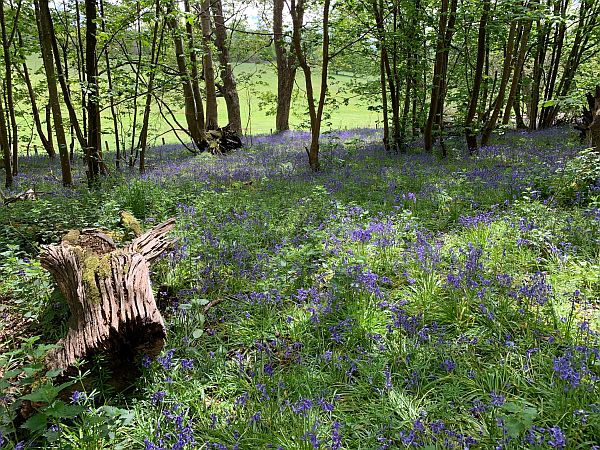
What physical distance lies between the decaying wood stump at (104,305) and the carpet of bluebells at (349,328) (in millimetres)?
158

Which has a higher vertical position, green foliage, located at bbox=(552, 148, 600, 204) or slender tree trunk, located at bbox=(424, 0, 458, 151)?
slender tree trunk, located at bbox=(424, 0, 458, 151)

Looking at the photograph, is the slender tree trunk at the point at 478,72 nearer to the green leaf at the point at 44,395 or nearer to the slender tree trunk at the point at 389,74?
the slender tree trunk at the point at 389,74

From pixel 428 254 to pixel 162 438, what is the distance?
3172mm

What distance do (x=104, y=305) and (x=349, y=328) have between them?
2.01 metres

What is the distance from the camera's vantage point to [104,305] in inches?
122

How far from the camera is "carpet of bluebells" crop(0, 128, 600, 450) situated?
2492 millimetres

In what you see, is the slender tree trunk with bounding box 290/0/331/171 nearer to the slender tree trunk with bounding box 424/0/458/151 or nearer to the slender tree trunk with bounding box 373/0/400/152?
the slender tree trunk with bounding box 373/0/400/152

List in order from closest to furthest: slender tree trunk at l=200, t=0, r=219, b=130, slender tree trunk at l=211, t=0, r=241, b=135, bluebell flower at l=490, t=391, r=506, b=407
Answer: bluebell flower at l=490, t=391, r=506, b=407
slender tree trunk at l=200, t=0, r=219, b=130
slender tree trunk at l=211, t=0, r=241, b=135

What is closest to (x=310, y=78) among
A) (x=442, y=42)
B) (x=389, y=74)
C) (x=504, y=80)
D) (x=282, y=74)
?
(x=389, y=74)

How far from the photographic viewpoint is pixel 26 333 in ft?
12.6

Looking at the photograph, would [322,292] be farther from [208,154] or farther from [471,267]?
[208,154]

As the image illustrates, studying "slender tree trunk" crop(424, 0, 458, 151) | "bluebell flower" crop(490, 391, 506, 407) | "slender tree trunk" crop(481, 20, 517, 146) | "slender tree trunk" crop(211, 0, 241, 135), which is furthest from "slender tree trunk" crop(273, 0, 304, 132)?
"bluebell flower" crop(490, 391, 506, 407)

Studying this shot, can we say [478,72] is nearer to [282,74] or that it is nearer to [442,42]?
[442,42]

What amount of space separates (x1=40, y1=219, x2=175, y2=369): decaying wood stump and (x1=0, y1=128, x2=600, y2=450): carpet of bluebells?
158mm
